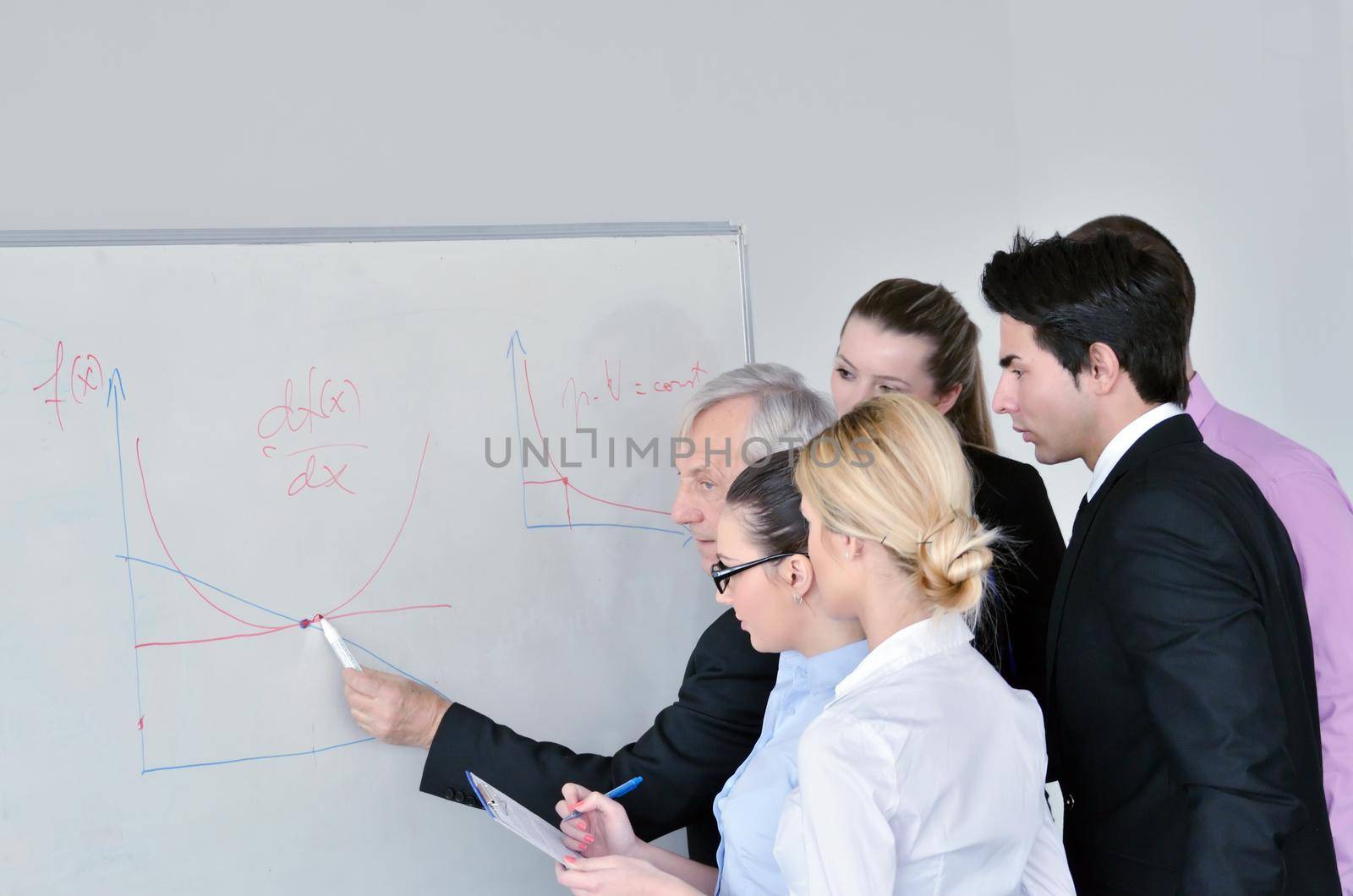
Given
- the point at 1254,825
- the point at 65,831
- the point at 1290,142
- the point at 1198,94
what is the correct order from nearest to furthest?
the point at 1254,825 → the point at 65,831 → the point at 1290,142 → the point at 1198,94

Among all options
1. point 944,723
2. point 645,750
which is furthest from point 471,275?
point 944,723

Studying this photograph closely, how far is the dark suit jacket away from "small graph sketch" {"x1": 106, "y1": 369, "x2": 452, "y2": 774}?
3.42 feet

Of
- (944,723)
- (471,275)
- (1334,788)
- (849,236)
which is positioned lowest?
(1334,788)

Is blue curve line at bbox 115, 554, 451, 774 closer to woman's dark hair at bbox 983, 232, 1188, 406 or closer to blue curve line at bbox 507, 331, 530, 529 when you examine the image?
blue curve line at bbox 507, 331, 530, 529

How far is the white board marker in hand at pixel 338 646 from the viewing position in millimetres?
1721

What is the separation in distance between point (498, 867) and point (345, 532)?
1.99ft

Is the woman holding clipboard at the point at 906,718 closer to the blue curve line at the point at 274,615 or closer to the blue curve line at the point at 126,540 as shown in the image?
the blue curve line at the point at 274,615

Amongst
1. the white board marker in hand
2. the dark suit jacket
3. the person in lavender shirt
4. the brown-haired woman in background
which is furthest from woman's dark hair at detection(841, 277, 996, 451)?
the white board marker in hand

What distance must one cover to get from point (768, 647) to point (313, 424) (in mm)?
855

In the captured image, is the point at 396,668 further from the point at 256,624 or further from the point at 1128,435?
the point at 1128,435

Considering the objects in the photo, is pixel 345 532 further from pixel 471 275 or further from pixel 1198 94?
pixel 1198 94

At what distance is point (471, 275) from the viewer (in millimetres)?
1895

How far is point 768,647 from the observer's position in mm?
1316

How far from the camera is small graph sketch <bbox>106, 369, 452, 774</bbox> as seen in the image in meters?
1.65
